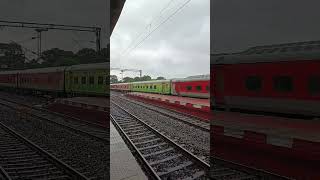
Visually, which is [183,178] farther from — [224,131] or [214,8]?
[214,8]

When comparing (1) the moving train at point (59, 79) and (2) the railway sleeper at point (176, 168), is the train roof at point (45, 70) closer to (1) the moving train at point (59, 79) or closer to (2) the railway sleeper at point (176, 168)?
(1) the moving train at point (59, 79)

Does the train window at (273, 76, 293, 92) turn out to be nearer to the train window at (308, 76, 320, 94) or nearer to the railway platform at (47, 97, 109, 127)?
the train window at (308, 76, 320, 94)

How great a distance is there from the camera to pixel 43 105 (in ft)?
9.91

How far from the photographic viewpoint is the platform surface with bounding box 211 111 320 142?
20.2 feet

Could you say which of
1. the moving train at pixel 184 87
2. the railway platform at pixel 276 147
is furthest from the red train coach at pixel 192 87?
the railway platform at pixel 276 147

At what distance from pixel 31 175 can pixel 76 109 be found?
0.69 meters

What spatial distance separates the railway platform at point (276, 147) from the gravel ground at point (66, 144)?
3218mm

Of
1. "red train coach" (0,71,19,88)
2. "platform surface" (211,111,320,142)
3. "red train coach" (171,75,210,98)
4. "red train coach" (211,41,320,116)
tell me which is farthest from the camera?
"red train coach" (171,75,210,98)

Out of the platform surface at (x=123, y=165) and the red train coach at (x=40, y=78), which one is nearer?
the red train coach at (x=40, y=78)

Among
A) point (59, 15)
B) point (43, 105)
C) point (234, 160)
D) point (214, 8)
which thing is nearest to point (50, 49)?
point (59, 15)

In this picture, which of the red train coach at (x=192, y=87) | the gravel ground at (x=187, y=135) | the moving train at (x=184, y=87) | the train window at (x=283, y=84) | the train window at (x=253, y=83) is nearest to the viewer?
the gravel ground at (x=187, y=135)

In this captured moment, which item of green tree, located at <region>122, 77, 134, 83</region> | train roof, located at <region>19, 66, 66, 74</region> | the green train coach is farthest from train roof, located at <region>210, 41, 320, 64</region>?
green tree, located at <region>122, 77, 134, 83</region>

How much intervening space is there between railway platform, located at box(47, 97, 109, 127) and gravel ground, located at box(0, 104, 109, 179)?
19 cm

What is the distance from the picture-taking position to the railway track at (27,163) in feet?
9.12
